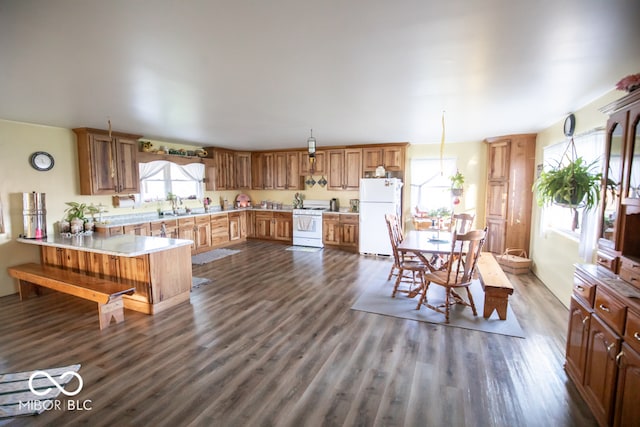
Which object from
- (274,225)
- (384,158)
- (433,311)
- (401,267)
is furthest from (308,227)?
(433,311)

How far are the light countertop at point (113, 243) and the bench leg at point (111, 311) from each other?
1.72 feet

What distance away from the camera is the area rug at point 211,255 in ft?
19.6

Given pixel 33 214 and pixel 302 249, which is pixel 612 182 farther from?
pixel 33 214

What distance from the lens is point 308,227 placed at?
23.8ft

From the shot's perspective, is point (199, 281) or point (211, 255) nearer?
point (199, 281)

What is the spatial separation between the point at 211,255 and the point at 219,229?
903 millimetres

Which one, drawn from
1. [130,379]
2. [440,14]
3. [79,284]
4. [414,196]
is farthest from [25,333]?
[414,196]

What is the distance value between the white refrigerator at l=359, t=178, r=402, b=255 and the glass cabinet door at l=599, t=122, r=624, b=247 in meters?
3.96

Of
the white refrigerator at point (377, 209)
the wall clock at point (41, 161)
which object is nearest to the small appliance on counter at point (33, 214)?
the wall clock at point (41, 161)

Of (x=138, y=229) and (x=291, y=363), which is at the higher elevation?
(x=138, y=229)

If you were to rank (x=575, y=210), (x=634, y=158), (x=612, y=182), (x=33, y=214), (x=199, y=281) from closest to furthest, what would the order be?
(x=634, y=158)
(x=612, y=182)
(x=575, y=210)
(x=33, y=214)
(x=199, y=281)

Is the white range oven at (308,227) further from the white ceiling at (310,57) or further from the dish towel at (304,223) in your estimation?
the white ceiling at (310,57)

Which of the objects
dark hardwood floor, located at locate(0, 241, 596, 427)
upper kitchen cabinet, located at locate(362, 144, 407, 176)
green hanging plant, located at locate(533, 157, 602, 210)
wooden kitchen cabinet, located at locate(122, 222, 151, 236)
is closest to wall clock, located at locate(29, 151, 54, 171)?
wooden kitchen cabinet, located at locate(122, 222, 151, 236)

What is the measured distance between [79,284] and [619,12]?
4962mm
